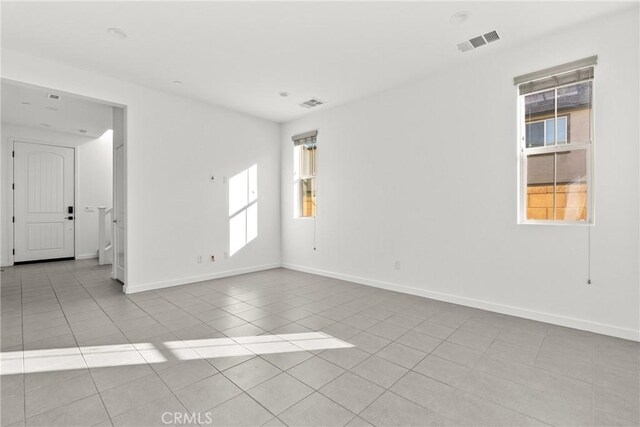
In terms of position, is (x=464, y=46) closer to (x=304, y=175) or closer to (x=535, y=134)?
(x=535, y=134)

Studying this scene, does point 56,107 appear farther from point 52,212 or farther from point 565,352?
point 565,352

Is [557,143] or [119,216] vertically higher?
[557,143]

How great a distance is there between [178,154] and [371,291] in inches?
144

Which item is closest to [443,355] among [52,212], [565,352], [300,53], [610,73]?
[565,352]

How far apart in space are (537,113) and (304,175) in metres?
3.81

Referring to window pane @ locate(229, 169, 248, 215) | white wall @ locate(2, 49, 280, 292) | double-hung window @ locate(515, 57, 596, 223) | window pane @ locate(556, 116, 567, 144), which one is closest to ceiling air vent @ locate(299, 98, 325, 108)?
A: white wall @ locate(2, 49, 280, 292)

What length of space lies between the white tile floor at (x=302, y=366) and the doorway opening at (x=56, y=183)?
9.94 ft

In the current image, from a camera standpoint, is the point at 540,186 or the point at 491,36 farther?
the point at 540,186

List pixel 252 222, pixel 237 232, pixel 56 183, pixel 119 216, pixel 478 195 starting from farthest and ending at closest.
→ 1. pixel 56 183
2. pixel 252 222
3. pixel 237 232
4. pixel 119 216
5. pixel 478 195

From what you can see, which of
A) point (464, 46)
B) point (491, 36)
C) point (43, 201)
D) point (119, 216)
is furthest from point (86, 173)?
point (491, 36)

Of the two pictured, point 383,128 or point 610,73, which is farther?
point 383,128

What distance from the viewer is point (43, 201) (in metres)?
6.79

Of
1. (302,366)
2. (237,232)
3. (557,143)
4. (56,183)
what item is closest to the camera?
(302,366)

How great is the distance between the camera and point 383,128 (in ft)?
15.2
